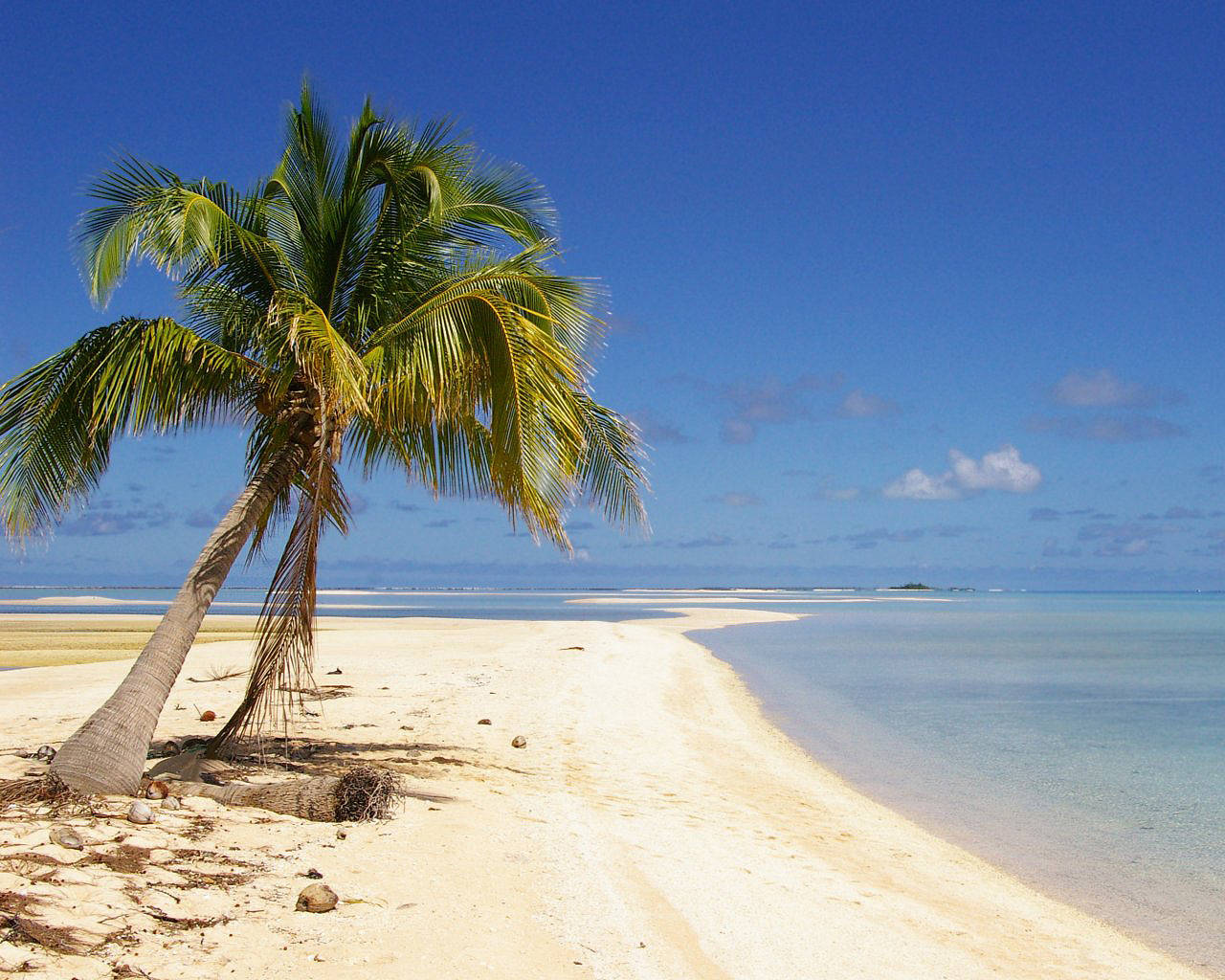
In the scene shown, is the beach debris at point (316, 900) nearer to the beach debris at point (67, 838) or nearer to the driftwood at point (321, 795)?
the beach debris at point (67, 838)

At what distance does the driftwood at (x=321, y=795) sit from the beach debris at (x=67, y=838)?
1565mm

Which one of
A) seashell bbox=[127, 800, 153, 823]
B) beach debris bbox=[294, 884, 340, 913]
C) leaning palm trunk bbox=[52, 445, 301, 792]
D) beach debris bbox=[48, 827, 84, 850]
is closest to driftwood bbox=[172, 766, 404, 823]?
leaning palm trunk bbox=[52, 445, 301, 792]

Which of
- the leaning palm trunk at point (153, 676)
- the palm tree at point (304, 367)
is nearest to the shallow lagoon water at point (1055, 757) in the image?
the palm tree at point (304, 367)

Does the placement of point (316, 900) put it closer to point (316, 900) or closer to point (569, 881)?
point (316, 900)

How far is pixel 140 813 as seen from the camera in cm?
612

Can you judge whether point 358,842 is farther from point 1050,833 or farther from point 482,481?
point 1050,833

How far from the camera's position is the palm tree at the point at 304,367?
24.3 feet

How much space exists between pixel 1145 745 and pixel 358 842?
12.1 meters

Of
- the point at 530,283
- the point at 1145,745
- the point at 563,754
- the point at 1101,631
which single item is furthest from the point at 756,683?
the point at 1101,631

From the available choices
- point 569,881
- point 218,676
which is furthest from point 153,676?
point 218,676

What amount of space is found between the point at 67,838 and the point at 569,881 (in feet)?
9.92

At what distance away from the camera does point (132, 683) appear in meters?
7.24

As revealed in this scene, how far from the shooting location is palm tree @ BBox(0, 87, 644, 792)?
7.40m

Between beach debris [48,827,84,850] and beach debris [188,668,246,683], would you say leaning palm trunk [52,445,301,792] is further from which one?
Answer: beach debris [188,668,246,683]
